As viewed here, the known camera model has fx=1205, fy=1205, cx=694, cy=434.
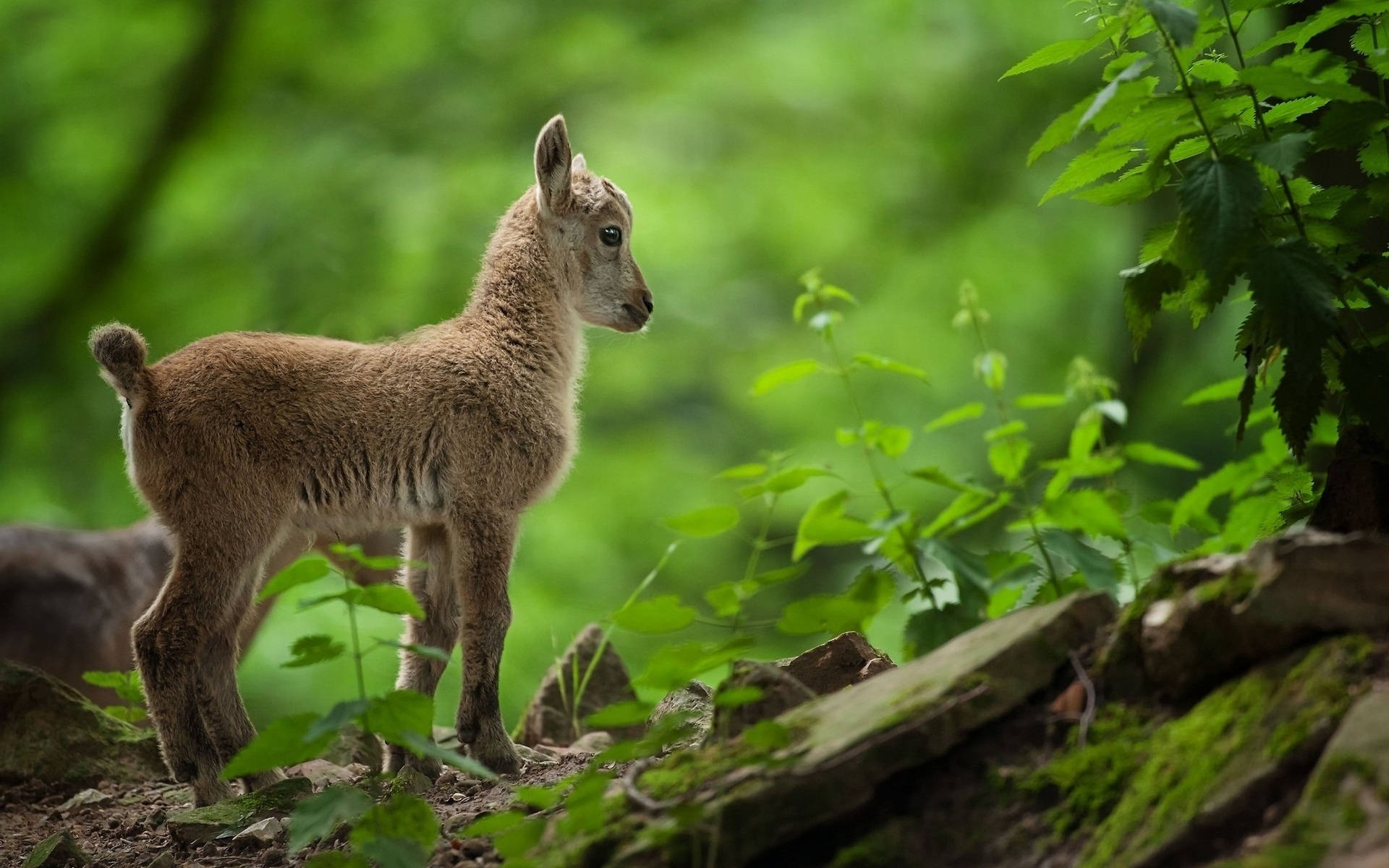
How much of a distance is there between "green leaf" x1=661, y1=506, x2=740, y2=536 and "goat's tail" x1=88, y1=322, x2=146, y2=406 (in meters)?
2.33

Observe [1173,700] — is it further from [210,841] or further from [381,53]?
[381,53]

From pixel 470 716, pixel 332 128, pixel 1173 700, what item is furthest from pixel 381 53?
pixel 1173 700

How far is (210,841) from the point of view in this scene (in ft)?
11.4

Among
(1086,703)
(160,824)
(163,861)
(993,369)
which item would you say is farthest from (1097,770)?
(160,824)

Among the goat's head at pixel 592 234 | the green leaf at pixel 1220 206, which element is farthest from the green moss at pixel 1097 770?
the goat's head at pixel 592 234

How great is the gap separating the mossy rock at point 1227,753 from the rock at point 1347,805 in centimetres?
7

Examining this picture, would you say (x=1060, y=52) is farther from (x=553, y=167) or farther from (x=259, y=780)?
(x=259, y=780)

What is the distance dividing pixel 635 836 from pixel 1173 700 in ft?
3.33

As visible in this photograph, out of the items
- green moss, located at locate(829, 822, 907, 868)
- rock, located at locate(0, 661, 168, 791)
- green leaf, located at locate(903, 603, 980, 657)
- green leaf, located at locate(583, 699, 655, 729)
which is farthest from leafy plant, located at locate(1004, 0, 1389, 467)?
rock, located at locate(0, 661, 168, 791)

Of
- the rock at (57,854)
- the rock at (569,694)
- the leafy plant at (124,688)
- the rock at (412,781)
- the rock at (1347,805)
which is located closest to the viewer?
the rock at (1347,805)

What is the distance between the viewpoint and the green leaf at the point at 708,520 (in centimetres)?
257

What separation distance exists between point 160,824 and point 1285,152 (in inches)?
147

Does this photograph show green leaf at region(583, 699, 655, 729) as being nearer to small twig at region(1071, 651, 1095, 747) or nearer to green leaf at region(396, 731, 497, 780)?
green leaf at region(396, 731, 497, 780)

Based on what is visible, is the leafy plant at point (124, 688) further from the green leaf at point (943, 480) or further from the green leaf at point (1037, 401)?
the green leaf at point (1037, 401)
